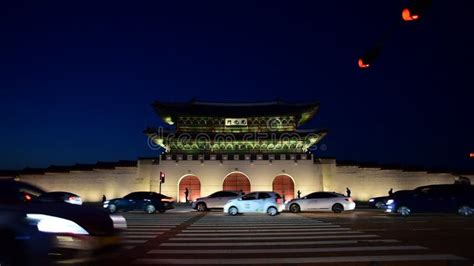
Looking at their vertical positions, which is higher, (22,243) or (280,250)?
(22,243)

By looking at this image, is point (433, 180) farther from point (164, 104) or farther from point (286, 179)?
point (164, 104)

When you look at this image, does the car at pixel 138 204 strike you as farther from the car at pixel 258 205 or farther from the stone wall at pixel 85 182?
the stone wall at pixel 85 182

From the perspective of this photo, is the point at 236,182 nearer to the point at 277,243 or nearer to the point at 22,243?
the point at 277,243

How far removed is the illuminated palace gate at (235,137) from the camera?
39812 millimetres

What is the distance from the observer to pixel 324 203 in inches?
938

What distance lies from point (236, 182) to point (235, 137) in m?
5.06

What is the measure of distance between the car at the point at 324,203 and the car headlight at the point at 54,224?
19789mm

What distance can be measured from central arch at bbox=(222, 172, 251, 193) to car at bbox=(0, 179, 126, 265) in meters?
33.3

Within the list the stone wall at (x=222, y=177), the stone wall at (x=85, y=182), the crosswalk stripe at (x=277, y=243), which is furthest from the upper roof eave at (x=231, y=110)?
the crosswalk stripe at (x=277, y=243)

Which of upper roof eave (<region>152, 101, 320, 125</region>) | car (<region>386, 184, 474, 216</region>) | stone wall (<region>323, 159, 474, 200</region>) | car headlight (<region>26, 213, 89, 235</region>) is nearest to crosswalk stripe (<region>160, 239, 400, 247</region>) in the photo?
car headlight (<region>26, 213, 89, 235</region>)

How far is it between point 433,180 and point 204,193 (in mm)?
23516

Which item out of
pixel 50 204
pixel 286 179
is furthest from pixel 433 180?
pixel 50 204

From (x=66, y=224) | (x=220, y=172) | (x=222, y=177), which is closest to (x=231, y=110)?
(x=220, y=172)

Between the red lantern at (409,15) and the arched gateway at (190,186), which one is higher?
the red lantern at (409,15)
